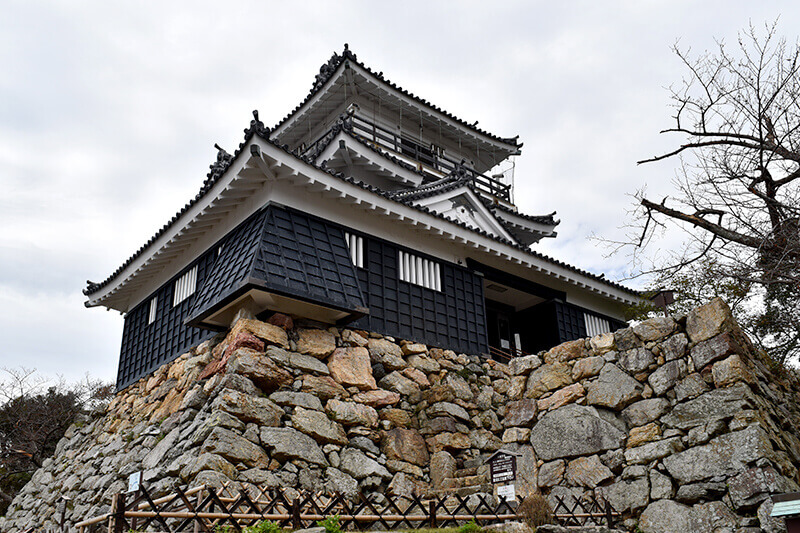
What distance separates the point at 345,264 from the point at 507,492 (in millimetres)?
4678

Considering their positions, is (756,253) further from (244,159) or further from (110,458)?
(110,458)

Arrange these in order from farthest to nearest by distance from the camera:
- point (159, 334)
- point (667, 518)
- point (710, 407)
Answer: point (159, 334)
point (710, 407)
point (667, 518)

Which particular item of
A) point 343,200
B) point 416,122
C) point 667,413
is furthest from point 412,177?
point 667,413

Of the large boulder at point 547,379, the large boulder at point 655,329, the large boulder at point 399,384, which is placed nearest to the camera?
the large boulder at point 655,329

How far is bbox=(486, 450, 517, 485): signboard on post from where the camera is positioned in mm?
8875

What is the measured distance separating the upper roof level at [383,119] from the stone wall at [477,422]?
1005cm

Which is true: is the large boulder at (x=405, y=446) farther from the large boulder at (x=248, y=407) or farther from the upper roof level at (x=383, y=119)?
the upper roof level at (x=383, y=119)

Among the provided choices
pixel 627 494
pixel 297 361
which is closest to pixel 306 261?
pixel 297 361

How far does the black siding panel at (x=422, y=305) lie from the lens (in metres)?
11.3

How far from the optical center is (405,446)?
32.6 ft

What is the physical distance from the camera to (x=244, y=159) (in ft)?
32.9

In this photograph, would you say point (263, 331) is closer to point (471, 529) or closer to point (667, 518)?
point (471, 529)

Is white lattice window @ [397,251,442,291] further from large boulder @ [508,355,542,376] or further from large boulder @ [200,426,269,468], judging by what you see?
large boulder @ [200,426,269,468]

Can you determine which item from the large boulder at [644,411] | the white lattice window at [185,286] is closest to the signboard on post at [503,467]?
the large boulder at [644,411]
